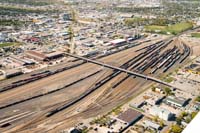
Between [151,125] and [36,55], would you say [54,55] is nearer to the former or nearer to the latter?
[36,55]

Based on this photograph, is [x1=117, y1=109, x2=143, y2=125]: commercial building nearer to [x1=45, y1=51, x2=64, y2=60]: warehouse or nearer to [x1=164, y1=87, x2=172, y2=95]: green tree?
[x1=164, y1=87, x2=172, y2=95]: green tree

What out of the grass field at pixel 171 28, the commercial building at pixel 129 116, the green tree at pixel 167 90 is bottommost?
the commercial building at pixel 129 116

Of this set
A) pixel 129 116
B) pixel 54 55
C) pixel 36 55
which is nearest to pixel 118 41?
pixel 54 55

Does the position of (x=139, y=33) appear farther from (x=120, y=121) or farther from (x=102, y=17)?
(x=120, y=121)

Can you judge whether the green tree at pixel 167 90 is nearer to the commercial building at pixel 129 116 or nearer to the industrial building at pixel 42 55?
the commercial building at pixel 129 116

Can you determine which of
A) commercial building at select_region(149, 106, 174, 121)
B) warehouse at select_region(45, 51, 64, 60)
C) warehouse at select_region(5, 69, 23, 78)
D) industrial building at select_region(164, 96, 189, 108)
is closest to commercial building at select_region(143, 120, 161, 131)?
commercial building at select_region(149, 106, 174, 121)

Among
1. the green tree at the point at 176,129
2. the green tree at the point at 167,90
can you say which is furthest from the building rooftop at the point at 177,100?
the green tree at the point at 176,129
